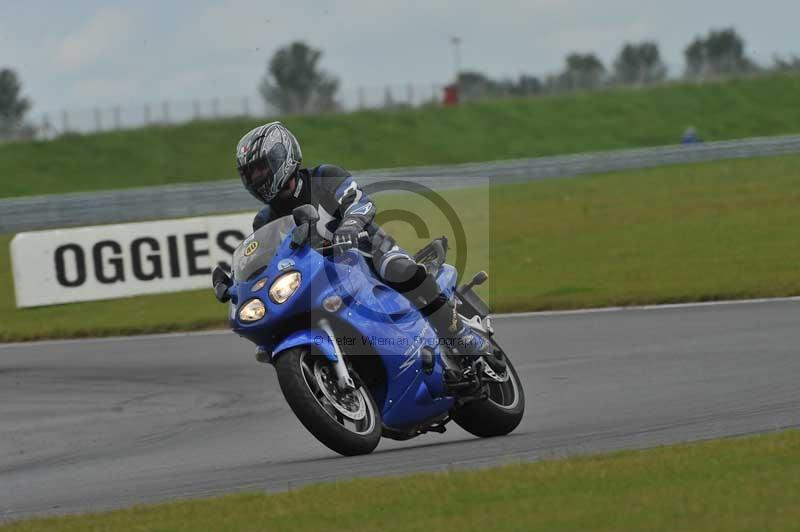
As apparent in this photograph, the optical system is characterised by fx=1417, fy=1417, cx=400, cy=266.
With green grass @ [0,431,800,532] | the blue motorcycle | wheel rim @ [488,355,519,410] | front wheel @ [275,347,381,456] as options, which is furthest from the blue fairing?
green grass @ [0,431,800,532]

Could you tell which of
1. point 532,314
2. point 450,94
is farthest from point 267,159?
point 450,94

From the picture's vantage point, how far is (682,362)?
11117 millimetres

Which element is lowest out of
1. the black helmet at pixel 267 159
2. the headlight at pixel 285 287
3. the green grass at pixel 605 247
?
the green grass at pixel 605 247

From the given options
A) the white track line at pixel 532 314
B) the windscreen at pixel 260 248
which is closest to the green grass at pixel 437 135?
the white track line at pixel 532 314

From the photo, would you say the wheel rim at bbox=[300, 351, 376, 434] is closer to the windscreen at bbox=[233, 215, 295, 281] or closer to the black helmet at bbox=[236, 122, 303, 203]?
the windscreen at bbox=[233, 215, 295, 281]

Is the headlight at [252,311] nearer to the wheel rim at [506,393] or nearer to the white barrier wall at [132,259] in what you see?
the wheel rim at [506,393]

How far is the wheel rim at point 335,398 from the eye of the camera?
23.9 ft

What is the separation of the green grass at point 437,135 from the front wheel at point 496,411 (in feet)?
117

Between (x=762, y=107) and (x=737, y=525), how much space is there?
50.1 m

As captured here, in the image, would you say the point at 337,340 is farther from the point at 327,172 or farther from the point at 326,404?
the point at 327,172

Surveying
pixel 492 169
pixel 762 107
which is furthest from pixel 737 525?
pixel 762 107

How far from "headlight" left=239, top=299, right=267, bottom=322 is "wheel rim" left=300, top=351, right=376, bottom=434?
0.32 metres

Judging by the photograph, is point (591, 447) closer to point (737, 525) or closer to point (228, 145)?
point (737, 525)

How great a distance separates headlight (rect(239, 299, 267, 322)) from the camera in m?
7.36
